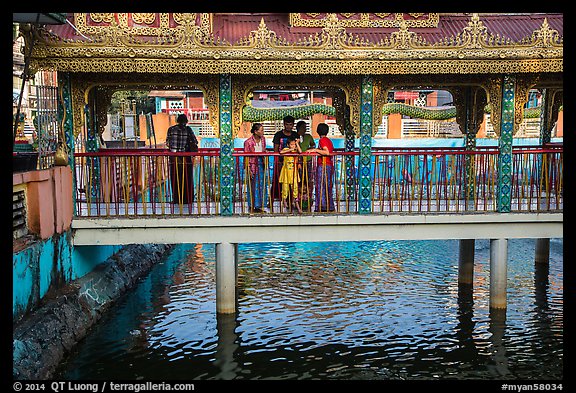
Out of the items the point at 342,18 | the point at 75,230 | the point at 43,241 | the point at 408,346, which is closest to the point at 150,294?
the point at 75,230

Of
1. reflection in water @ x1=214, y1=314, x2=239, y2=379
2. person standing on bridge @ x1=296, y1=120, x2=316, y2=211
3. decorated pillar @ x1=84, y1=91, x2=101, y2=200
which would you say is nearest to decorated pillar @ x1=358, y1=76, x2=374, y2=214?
person standing on bridge @ x1=296, y1=120, x2=316, y2=211

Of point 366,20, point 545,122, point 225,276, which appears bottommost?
point 225,276

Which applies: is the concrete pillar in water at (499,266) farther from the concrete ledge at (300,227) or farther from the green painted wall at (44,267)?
the green painted wall at (44,267)

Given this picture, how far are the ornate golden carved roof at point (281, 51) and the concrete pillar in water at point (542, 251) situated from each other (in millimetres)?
4939

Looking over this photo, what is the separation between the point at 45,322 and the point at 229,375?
7.85ft

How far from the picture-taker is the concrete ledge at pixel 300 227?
10.3 meters

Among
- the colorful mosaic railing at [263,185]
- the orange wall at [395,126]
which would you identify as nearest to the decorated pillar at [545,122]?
the colorful mosaic railing at [263,185]

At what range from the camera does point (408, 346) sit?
959 centimetres

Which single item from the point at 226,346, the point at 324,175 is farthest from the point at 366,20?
the point at 226,346

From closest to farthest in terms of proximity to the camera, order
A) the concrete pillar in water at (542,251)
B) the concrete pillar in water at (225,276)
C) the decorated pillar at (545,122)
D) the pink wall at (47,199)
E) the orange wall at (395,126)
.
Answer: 1. the pink wall at (47,199)
2. the concrete pillar in water at (225,276)
3. the concrete pillar in water at (542,251)
4. the decorated pillar at (545,122)
5. the orange wall at (395,126)

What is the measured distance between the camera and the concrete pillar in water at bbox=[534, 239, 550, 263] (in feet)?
46.4

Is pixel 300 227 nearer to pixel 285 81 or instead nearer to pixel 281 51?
pixel 285 81

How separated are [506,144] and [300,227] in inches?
143

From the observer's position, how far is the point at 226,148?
1054 cm
